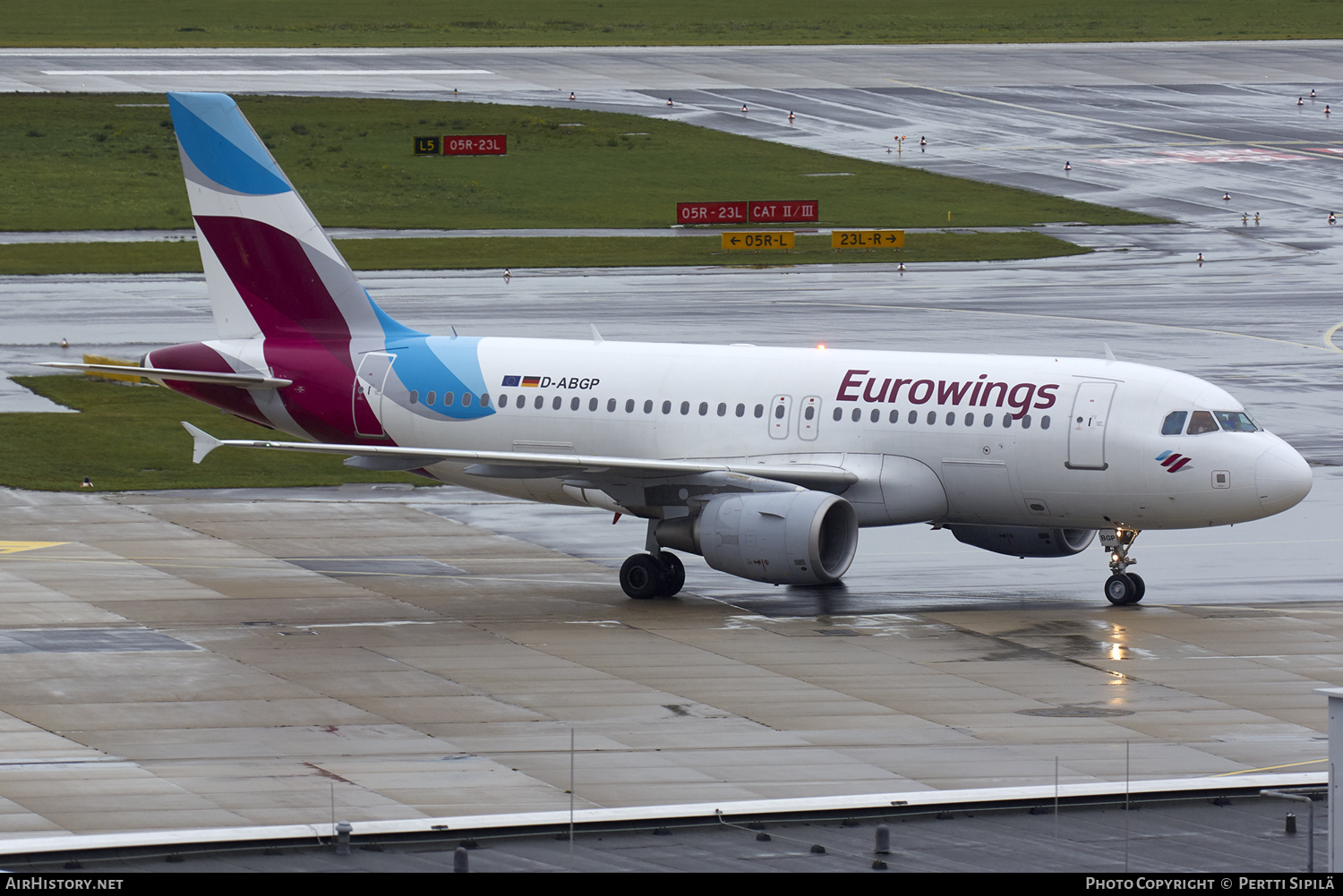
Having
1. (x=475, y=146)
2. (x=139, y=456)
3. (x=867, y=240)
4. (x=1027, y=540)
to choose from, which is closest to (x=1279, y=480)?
(x=1027, y=540)

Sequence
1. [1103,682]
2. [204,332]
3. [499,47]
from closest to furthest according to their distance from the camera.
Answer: [1103,682] < [204,332] < [499,47]

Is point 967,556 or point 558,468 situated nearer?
point 558,468

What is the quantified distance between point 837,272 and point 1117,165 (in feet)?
111

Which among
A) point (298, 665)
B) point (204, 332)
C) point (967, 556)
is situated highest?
point (204, 332)

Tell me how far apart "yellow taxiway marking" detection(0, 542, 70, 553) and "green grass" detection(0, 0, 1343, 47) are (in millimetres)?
118818

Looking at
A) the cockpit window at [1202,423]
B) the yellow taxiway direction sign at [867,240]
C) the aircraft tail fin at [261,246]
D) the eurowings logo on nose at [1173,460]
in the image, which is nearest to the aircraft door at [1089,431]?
the eurowings logo on nose at [1173,460]

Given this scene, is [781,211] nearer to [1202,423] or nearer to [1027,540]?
[1027,540]

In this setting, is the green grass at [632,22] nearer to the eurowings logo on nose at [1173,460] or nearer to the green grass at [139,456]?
the green grass at [139,456]

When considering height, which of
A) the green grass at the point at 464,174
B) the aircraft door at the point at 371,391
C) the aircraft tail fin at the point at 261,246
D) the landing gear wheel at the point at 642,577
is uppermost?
the green grass at the point at 464,174

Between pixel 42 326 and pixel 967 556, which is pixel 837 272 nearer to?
pixel 42 326

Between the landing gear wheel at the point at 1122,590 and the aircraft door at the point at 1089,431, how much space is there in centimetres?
Answer: 226

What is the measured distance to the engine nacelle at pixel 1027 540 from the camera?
3856cm

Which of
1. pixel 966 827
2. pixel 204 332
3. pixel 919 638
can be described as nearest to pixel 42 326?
pixel 204 332

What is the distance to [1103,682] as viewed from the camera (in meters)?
31.0
